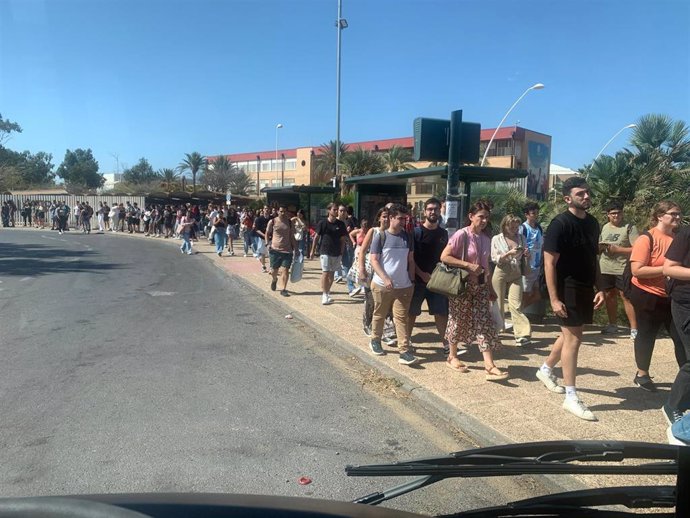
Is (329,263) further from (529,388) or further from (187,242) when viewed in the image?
(187,242)

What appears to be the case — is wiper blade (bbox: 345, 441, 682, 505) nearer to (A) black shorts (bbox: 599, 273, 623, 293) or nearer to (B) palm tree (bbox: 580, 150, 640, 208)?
(A) black shorts (bbox: 599, 273, 623, 293)

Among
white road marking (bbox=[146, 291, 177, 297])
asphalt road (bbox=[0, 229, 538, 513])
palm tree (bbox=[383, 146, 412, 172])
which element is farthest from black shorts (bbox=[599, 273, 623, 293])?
palm tree (bbox=[383, 146, 412, 172])

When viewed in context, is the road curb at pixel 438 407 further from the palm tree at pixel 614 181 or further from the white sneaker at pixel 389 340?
the palm tree at pixel 614 181

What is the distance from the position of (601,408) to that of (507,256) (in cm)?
260

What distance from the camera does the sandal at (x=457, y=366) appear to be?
575 centimetres

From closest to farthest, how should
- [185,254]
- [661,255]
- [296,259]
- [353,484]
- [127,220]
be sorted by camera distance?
[353,484]
[661,255]
[296,259]
[185,254]
[127,220]

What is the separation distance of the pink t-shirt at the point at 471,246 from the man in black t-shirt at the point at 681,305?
78.7 inches

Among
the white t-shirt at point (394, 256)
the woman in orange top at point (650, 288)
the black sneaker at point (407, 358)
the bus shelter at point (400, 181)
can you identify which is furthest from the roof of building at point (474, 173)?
the woman in orange top at point (650, 288)

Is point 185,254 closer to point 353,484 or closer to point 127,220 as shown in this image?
point 127,220

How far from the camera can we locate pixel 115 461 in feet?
12.1

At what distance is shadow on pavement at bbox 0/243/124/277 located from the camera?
46.6ft

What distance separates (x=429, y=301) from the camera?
6559mm

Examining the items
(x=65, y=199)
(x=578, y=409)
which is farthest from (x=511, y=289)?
(x=65, y=199)

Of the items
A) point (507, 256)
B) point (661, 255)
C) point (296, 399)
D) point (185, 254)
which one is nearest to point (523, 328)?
point (507, 256)
